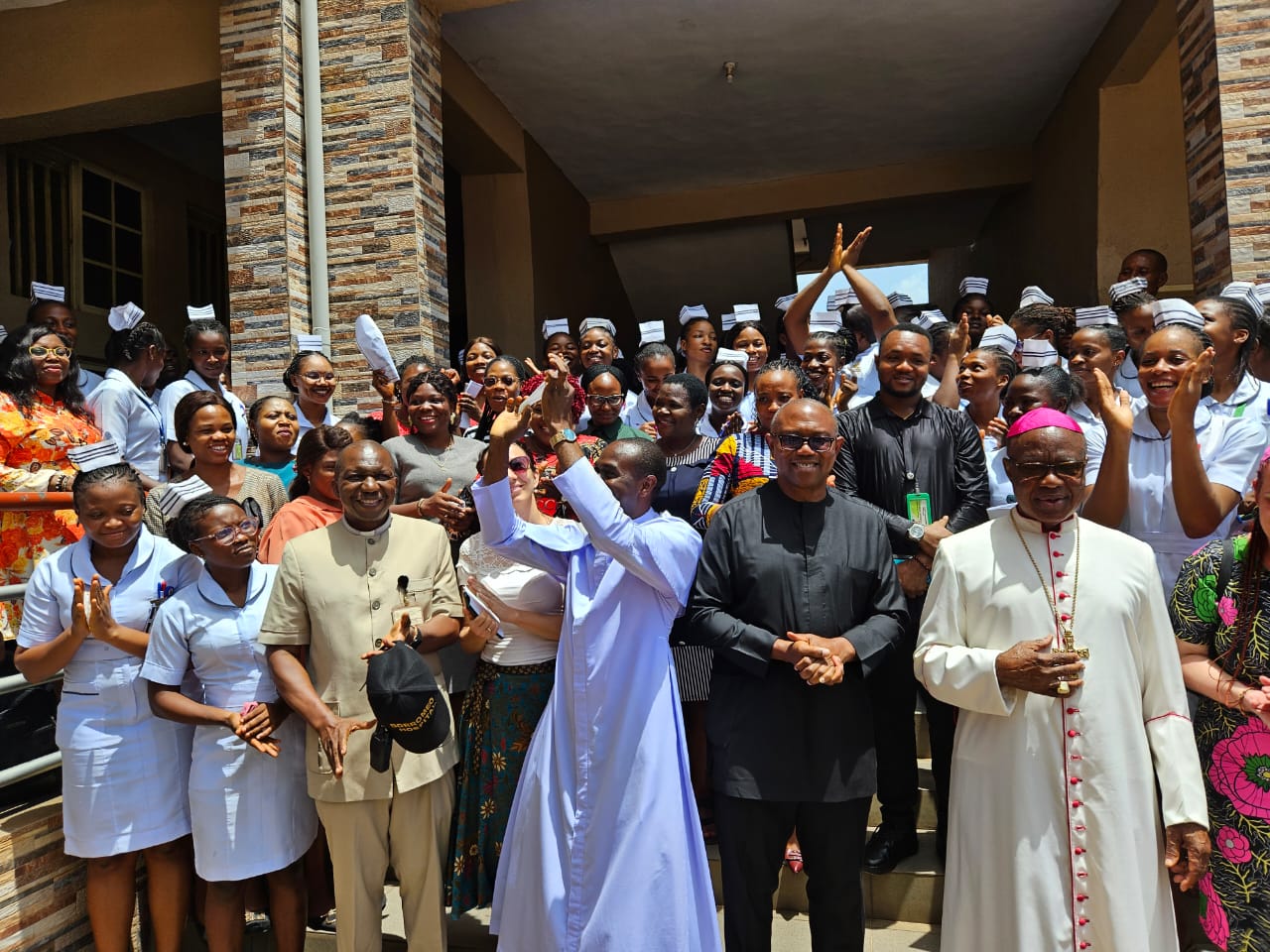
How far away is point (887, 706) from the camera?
3635 millimetres

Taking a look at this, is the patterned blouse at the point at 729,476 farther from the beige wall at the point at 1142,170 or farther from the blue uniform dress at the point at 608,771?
the beige wall at the point at 1142,170

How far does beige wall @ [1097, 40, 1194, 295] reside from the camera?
8.70 m

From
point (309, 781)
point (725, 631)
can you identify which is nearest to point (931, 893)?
point (725, 631)

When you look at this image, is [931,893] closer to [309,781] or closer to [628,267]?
[309,781]

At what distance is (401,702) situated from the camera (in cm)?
292

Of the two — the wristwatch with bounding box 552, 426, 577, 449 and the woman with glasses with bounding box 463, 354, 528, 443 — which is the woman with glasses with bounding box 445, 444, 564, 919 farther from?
the woman with glasses with bounding box 463, 354, 528, 443

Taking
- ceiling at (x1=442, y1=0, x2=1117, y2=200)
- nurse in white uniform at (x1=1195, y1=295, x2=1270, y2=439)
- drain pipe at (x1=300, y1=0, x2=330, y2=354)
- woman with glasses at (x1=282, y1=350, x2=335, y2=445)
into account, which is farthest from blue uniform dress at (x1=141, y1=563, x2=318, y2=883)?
ceiling at (x1=442, y1=0, x2=1117, y2=200)

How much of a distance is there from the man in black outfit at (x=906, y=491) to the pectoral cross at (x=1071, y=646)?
906 mm

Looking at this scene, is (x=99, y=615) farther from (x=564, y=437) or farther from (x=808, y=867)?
(x=808, y=867)

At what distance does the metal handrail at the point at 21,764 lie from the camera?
3391 mm

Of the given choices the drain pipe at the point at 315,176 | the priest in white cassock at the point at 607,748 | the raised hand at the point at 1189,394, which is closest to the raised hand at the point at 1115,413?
A: the raised hand at the point at 1189,394

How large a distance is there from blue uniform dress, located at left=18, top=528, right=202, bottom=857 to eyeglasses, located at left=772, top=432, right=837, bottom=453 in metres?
2.28

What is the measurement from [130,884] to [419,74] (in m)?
5.99

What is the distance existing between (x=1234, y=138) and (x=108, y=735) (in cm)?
721
